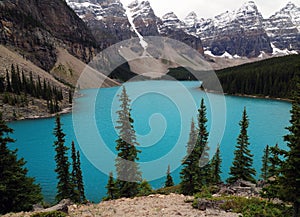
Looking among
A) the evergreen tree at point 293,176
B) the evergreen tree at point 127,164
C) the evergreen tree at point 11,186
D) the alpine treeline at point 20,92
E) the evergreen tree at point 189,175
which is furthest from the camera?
the alpine treeline at point 20,92

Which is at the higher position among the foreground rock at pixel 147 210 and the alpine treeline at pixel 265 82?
the alpine treeline at pixel 265 82

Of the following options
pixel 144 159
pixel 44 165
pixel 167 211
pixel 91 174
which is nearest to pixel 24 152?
pixel 44 165

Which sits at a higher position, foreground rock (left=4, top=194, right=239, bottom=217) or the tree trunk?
the tree trunk

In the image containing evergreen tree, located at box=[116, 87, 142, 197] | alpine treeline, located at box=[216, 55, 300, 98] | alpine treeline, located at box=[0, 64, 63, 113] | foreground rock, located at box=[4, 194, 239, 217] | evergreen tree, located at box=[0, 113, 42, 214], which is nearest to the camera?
foreground rock, located at box=[4, 194, 239, 217]

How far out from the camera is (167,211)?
11.4 meters

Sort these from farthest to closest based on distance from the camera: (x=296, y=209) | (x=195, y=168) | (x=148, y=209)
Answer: (x=195, y=168)
(x=148, y=209)
(x=296, y=209)

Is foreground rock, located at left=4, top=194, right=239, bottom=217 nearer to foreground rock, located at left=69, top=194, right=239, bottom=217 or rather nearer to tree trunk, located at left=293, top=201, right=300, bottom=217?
foreground rock, located at left=69, top=194, right=239, bottom=217

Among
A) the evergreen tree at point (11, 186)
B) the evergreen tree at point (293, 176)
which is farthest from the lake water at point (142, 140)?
the evergreen tree at point (293, 176)

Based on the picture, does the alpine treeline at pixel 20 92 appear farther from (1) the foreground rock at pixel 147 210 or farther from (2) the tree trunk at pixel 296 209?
(2) the tree trunk at pixel 296 209

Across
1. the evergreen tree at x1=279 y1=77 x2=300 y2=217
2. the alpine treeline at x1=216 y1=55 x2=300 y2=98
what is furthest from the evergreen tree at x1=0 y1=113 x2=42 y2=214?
the alpine treeline at x1=216 y1=55 x2=300 y2=98

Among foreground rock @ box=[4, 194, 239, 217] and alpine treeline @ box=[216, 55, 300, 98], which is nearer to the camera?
foreground rock @ box=[4, 194, 239, 217]

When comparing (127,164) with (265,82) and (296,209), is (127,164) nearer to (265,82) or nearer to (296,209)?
(296,209)

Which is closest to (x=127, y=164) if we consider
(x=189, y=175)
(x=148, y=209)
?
(x=189, y=175)

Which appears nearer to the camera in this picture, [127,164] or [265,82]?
[127,164]
